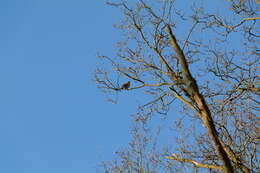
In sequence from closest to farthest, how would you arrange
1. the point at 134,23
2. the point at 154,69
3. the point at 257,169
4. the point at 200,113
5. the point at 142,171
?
the point at 200,113 → the point at 154,69 → the point at 134,23 → the point at 257,169 → the point at 142,171

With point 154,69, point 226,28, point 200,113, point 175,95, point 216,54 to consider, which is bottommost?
point 200,113

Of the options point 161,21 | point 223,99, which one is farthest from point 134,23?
point 223,99

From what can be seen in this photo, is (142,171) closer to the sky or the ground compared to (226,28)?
closer to the ground

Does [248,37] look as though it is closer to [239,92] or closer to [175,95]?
[239,92]

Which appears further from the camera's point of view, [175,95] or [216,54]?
[216,54]

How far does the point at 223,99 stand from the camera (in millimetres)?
7078

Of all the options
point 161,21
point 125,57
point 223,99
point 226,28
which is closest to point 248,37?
point 226,28

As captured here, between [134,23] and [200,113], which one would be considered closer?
[200,113]

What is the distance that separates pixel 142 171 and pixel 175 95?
301 inches

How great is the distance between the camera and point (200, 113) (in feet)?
16.1

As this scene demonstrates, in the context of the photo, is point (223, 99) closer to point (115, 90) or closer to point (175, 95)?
point (175, 95)

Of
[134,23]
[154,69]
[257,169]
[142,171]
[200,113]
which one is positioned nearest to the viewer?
[200,113]

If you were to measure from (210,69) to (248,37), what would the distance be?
46.8 inches

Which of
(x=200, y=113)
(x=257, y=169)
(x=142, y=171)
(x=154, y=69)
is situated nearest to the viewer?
(x=200, y=113)
